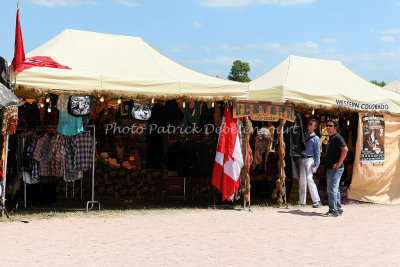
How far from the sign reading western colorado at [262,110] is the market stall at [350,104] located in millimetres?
422

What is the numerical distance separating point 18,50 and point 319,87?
20.8 feet

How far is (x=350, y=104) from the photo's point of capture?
11.1 m

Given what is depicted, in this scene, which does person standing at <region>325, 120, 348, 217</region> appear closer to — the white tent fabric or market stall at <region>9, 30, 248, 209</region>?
market stall at <region>9, 30, 248, 209</region>

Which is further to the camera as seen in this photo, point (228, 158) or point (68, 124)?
point (228, 158)

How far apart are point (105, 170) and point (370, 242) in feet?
20.8

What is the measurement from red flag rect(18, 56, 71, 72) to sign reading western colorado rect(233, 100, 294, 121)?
3254mm

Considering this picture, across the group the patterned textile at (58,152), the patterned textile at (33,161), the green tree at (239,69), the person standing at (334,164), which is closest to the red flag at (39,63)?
the patterned textile at (58,152)

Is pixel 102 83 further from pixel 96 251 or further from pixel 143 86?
pixel 96 251

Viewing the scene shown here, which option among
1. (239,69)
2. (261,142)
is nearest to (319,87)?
(261,142)

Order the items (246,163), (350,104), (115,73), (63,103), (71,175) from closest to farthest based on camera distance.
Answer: (63,103), (115,73), (71,175), (246,163), (350,104)

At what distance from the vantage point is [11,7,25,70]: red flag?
324 inches

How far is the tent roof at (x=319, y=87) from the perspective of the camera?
34.8ft

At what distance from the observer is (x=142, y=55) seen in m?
10.5

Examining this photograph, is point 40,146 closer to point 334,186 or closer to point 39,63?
point 39,63
